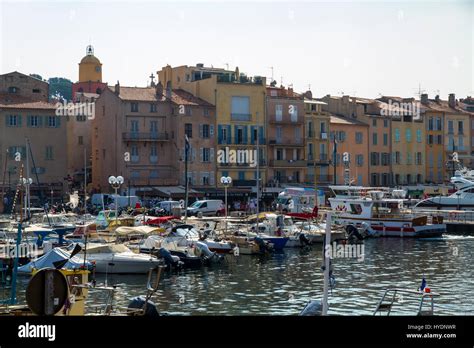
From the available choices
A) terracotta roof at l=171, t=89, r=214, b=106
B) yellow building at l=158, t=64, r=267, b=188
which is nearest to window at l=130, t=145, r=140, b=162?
terracotta roof at l=171, t=89, r=214, b=106

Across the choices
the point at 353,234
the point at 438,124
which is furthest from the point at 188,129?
the point at 438,124

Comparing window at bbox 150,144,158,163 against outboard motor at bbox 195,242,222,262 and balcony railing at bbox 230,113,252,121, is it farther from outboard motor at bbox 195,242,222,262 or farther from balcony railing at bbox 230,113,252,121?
outboard motor at bbox 195,242,222,262

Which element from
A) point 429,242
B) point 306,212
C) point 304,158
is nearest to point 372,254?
point 429,242

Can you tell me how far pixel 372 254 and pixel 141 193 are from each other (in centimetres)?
2959

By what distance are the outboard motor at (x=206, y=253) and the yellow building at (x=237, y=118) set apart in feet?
115

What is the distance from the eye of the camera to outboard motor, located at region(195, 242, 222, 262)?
37.6 m

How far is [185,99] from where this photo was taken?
240ft

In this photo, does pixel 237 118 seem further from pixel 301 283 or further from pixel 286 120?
pixel 301 283

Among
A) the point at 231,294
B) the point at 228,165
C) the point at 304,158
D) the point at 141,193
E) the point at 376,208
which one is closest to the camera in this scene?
the point at 231,294

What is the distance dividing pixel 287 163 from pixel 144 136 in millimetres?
15377

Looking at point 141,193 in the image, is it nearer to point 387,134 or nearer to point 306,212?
point 306,212

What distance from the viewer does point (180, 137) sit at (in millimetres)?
71125

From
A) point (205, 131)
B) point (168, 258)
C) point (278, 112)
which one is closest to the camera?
point (168, 258)

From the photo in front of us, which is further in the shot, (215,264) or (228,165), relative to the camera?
(228,165)
